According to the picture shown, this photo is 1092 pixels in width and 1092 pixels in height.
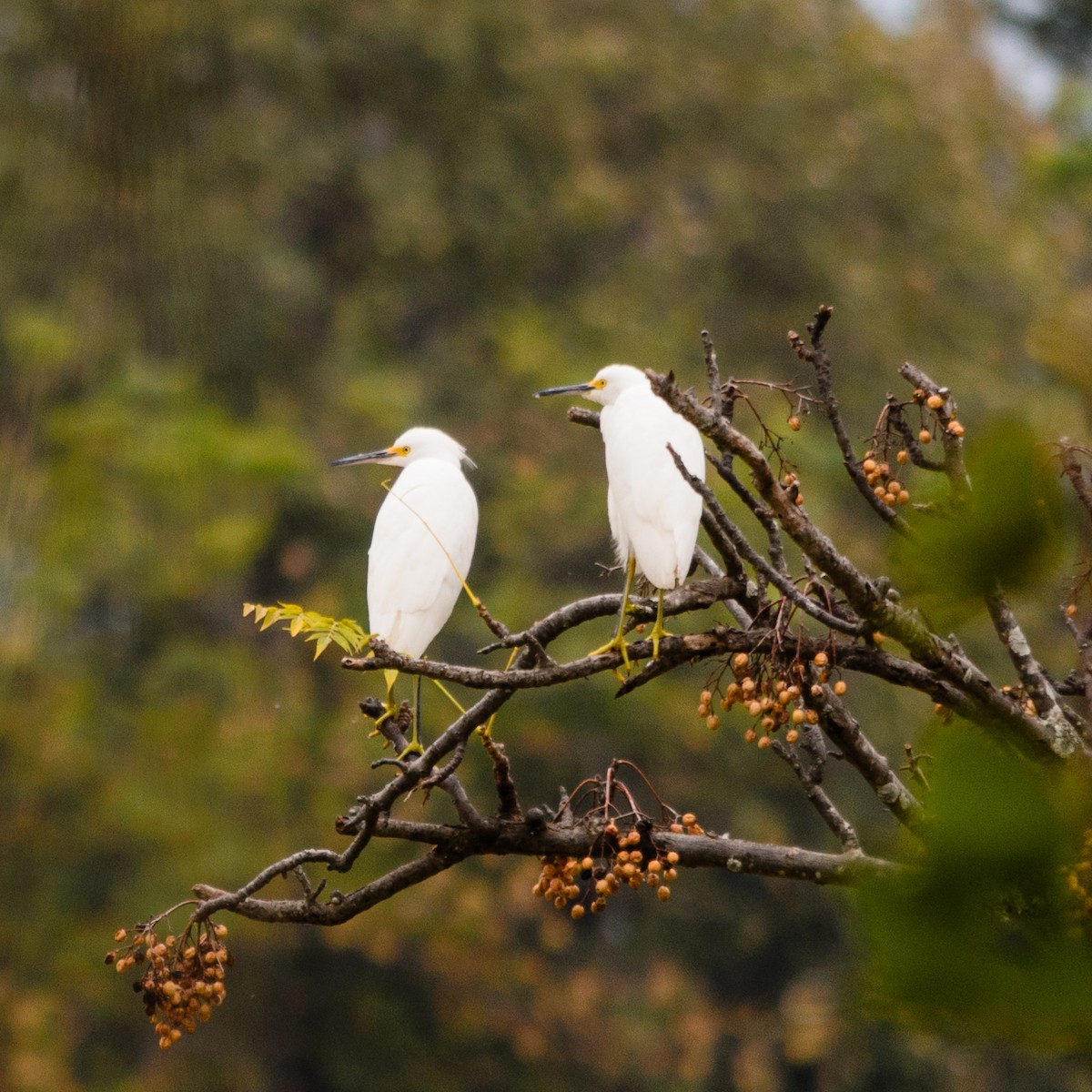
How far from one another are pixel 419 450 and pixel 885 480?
2372 millimetres

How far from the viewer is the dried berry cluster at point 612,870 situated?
2055 millimetres

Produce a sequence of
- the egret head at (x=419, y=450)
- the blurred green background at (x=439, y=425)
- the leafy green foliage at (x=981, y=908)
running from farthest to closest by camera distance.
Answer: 1. the blurred green background at (x=439, y=425)
2. the egret head at (x=419, y=450)
3. the leafy green foliage at (x=981, y=908)

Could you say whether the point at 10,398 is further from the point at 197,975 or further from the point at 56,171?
the point at 197,975

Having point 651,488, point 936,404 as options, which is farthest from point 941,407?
point 651,488

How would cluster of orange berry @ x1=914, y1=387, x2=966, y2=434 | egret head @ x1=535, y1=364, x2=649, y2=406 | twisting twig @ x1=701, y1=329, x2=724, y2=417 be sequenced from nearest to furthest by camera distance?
twisting twig @ x1=701, y1=329, x2=724, y2=417
cluster of orange berry @ x1=914, y1=387, x2=966, y2=434
egret head @ x1=535, y1=364, x2=649, y2=406

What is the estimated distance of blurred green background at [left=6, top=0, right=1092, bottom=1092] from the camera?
441 inches

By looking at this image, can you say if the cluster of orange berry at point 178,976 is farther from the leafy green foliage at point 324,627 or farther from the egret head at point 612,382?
the egret head at point 612,382

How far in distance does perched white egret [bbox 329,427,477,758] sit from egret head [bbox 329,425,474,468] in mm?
508

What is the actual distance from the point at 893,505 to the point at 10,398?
1161 centimetres

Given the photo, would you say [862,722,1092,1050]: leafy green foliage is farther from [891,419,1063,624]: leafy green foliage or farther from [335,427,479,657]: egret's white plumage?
[335,427,479,657]: egret's white plumage

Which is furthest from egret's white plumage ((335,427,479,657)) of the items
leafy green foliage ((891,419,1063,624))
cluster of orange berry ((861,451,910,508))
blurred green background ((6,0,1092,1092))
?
blurred green background ((6,0,1092,1092))

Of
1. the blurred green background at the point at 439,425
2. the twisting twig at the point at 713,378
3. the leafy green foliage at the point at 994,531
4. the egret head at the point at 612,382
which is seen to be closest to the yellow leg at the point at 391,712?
the twisting twig at the point at 713,378

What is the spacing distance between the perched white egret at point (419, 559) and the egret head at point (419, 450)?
0.51 meters

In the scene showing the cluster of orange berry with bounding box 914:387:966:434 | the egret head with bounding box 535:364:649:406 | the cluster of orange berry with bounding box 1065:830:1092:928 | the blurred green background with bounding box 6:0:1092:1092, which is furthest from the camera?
the blurred green background with bounding box 6:0:1092:1092
